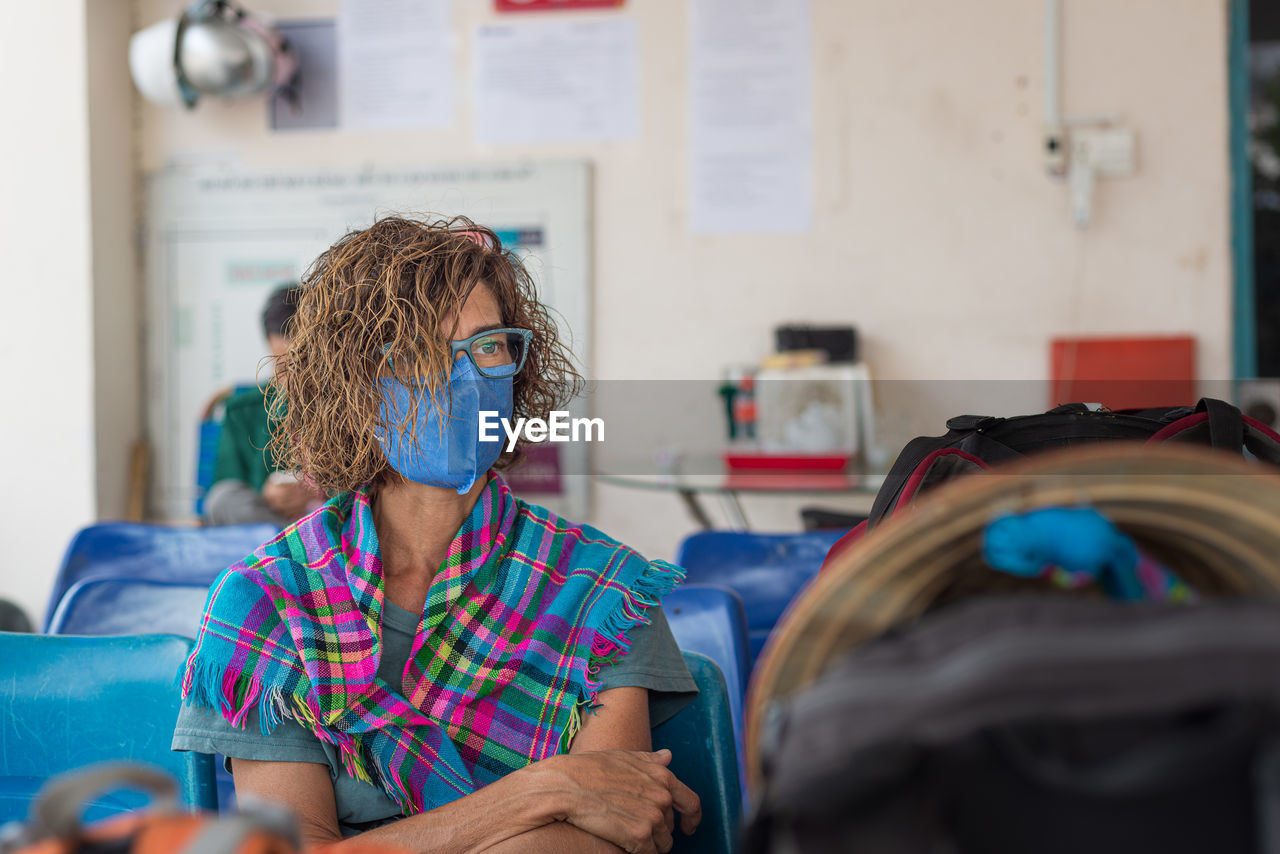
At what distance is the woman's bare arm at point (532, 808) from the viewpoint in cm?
103

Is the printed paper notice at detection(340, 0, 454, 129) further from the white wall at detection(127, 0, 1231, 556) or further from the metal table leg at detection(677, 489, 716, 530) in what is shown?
the metal table leg at detection(677, 489, 716, 530)

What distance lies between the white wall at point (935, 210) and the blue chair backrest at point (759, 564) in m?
1.50

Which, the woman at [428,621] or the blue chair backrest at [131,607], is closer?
the woman at [428,621]

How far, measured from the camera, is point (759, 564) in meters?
1.90

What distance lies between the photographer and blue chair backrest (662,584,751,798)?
1.49 metres

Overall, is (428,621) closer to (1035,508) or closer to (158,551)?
(1035,508)

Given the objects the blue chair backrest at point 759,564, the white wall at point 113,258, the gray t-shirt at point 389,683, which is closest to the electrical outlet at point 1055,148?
the blue chair backrest at point 759,564

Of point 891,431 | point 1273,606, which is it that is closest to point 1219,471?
point 1273,606

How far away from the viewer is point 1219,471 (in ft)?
1.71

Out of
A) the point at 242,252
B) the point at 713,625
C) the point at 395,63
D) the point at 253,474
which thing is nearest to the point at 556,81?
the point at 395,63

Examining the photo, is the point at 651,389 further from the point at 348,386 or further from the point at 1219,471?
the point at 1219,471

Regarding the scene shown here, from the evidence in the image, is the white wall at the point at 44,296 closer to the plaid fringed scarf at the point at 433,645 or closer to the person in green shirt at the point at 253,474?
the person in green shirt at the point at 253,474

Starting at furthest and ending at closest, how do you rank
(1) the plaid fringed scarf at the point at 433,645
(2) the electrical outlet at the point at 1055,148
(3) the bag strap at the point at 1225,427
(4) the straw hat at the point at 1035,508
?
(2) the electrical outlet at the point at 1055,148 → (1) the plaid fringed scarf at the point at 433,645 → (3) the bag strap at the point at 1225,427 → (4) the straw hat at the point at 1035,508

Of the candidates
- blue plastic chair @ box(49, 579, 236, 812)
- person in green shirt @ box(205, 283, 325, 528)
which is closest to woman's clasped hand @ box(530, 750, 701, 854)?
blue plastic chair @ box(49, 579, 236, 812)
